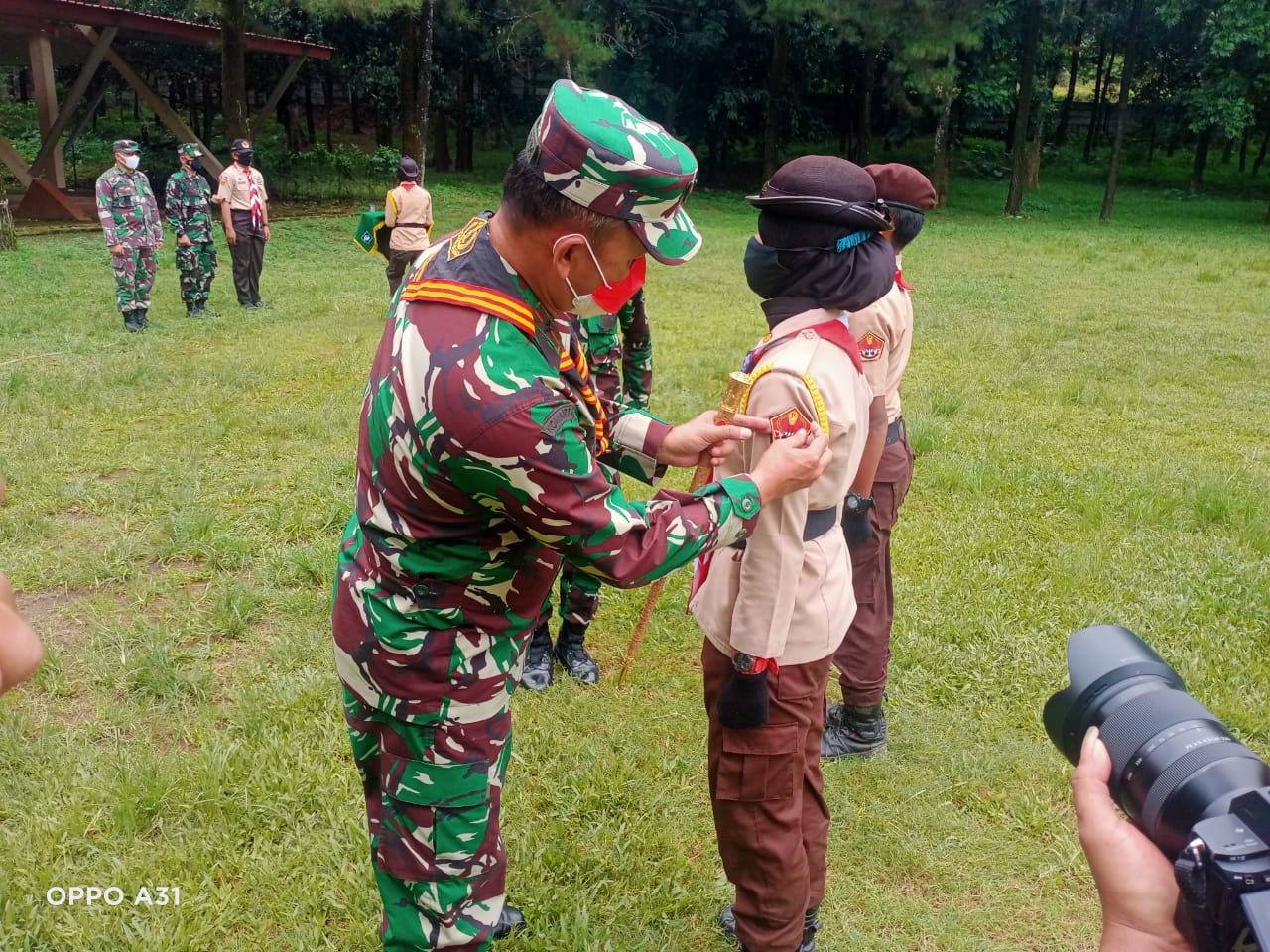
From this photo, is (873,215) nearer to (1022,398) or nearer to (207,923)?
(207,923)

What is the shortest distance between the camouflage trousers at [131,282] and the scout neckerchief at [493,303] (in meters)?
8.78

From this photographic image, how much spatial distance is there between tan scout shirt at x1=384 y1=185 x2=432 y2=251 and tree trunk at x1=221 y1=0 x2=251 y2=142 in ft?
28.3

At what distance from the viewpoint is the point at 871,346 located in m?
2.95

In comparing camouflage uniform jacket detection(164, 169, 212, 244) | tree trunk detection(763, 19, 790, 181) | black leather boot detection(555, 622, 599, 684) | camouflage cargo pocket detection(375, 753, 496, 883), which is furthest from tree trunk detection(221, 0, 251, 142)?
camouflage cargo pocket detection(375, 753, 496, 883)

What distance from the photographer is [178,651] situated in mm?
3789

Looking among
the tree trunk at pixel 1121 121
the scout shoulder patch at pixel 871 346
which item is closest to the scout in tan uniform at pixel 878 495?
the scout shoulder patch at pixel 871 346

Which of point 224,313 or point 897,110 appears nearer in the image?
point 224,313

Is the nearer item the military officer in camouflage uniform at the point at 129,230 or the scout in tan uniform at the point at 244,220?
the military officer in camouflage uniform at the point at 129,230

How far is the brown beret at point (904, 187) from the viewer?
10.0ft

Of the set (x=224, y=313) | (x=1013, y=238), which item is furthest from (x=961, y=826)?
(x=1013, y=238)

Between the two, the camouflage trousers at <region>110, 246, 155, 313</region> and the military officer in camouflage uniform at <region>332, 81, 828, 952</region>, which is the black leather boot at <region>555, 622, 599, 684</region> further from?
the camouflage trousers at <region>110, 246, 155, 313</region>

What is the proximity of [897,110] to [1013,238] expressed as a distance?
1250cm

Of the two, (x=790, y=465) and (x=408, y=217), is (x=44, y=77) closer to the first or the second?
(x=408, y=217)

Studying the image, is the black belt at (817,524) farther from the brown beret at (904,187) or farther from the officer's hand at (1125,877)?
the brown beret at (904,187)
